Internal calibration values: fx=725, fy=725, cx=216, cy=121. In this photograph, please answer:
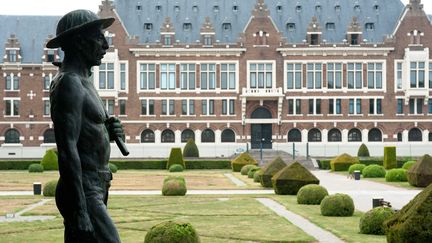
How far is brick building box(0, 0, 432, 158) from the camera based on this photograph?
6788cm

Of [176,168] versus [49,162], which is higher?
[49,162]

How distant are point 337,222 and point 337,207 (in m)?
1.43

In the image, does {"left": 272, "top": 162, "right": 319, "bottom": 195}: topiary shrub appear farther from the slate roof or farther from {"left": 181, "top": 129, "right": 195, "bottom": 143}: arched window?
the slate roof

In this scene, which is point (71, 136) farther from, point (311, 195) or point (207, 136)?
point (207, 136)

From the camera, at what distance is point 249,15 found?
237 ft

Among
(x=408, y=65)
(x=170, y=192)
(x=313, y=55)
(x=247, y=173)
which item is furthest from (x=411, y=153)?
(x=170, y=192)

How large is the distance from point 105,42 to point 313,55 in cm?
6213

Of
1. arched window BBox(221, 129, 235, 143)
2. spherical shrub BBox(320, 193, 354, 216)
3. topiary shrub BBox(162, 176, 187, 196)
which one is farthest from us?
arched window BBox(221, 129, 235, 143)

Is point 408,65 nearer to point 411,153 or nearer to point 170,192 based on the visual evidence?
point 411,153

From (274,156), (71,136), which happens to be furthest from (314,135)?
(71,136)

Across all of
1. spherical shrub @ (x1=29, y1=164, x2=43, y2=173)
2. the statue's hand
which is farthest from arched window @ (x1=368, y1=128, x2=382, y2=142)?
the statue's hand

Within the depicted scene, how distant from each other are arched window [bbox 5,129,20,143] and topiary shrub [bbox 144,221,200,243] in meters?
58.5

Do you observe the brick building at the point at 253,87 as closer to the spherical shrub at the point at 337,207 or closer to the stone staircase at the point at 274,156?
the stone staircase at the point at 274,156

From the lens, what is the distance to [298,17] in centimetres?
7175
